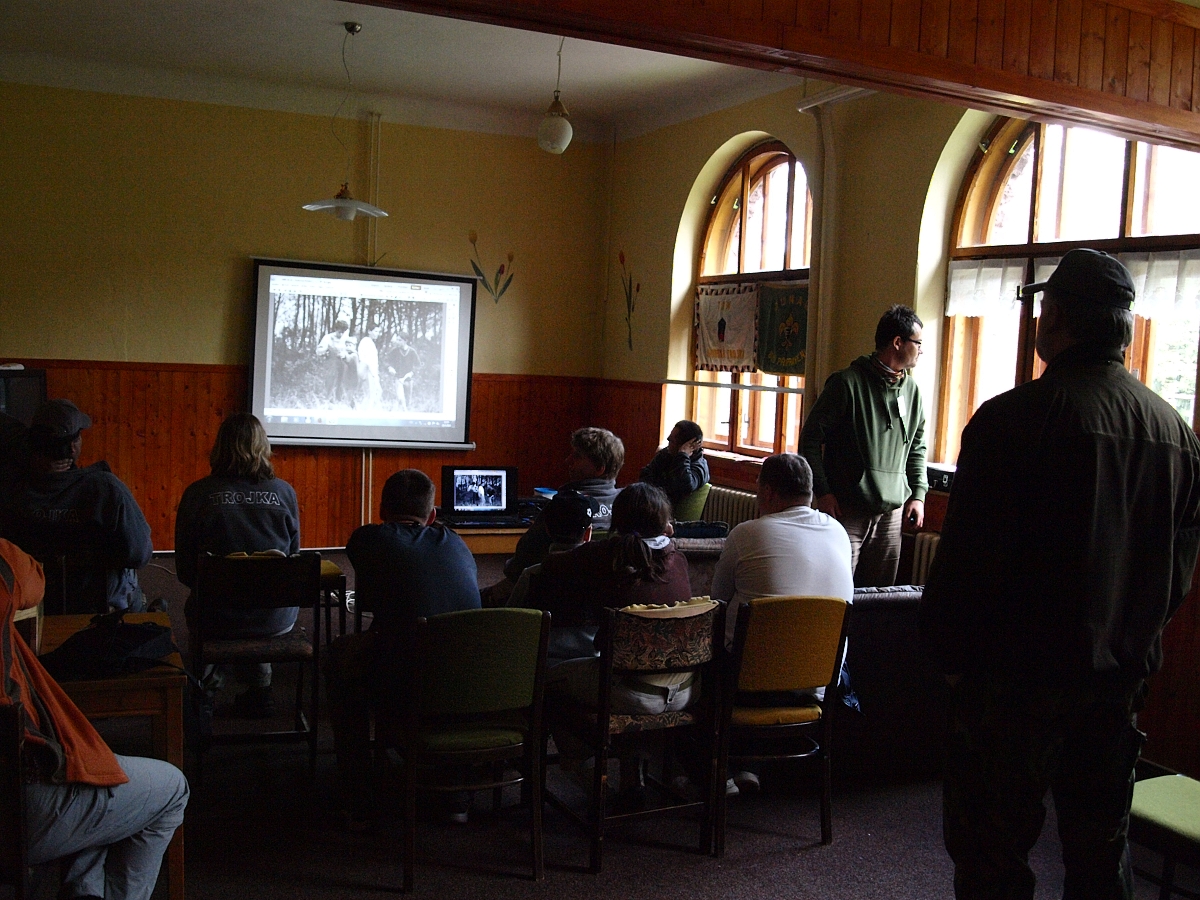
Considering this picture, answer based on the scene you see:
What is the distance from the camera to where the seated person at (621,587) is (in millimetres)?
3080

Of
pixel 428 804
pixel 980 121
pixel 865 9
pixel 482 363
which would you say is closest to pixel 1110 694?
pixel 865 9

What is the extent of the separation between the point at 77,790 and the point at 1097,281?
7.49 feet

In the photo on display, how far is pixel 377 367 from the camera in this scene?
7.93m

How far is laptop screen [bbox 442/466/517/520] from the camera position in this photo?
20.0 ft

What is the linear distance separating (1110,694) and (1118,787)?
0.19 metres

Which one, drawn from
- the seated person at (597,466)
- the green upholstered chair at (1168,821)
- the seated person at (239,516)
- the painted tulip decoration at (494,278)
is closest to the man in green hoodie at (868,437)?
the seated person at (597,466)

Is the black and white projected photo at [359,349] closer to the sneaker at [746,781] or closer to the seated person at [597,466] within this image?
the seated person at [597,466]

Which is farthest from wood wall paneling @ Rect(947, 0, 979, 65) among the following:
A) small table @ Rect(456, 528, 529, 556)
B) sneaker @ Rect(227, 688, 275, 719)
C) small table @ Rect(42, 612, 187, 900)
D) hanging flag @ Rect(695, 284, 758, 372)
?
hanging flag @ Rect(695, 284, 758, 372)

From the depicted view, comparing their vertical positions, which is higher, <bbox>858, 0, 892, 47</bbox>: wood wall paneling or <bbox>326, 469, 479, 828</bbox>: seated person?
<bbox>858, 0, 892, 47</bbox>: wood wall paneling

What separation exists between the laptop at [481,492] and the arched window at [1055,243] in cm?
244

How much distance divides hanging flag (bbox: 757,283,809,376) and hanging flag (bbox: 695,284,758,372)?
0.11 m

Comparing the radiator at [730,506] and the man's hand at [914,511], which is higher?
the man's hand at [914,511]

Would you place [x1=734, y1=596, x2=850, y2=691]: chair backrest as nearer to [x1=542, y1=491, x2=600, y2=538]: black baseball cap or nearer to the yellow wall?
[x1=542, y1=491, x2=600, y2=538]: black baseball cap

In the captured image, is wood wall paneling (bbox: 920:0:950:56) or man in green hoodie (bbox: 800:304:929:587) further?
man in green hoodie (bbox: 800:304:929:587)
